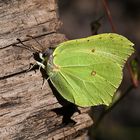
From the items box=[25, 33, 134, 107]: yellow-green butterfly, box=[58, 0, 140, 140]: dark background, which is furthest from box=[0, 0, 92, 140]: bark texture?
box=[58, 0, 140, 140]: dark background

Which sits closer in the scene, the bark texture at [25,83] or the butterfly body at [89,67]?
the bark texture at [25,83]

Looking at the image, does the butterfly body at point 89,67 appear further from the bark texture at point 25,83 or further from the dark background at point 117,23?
the dark background at point 117,23

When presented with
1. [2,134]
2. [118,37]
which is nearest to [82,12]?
[118,37]

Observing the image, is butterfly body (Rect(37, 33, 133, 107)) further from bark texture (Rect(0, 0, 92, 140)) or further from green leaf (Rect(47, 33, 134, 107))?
bark texture (Rect(0, 0, 92, 140))

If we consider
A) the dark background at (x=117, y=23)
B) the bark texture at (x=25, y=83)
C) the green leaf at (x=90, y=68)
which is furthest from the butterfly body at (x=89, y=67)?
the dark background at (x=117, y=23)

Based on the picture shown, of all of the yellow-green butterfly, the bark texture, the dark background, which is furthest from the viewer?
the dark background

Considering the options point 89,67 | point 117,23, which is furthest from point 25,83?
point 117,23

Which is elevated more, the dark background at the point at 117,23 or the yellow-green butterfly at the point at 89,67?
the yellow-green butterfly at the point at 89,67
